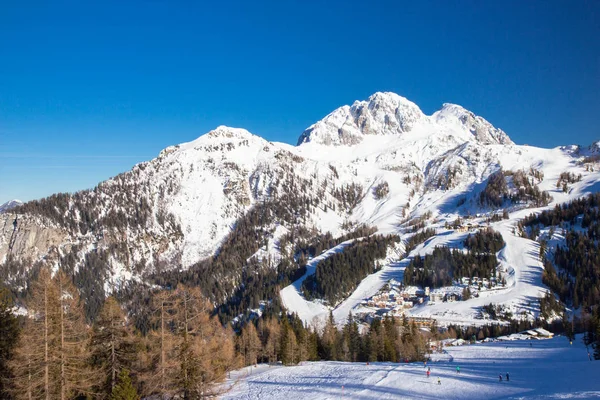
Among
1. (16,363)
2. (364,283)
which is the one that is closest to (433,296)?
(364,283)

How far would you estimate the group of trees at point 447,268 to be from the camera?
Answer: 498 ft

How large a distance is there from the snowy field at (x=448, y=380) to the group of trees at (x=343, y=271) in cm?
9708

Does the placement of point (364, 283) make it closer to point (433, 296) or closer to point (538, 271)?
point (433, 296)

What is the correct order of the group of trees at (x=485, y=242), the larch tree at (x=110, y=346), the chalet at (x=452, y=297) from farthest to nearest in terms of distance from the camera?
the group of trees at (x=485, y=242)
the chalet at (x=452, y=297)
the larch tree at (x=110, y=346)

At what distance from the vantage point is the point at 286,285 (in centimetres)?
17462

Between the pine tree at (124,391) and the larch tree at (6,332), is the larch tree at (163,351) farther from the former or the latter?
the larch tree at (6,332)

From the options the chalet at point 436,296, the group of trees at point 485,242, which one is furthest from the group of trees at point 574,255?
the chalet at point 436,296

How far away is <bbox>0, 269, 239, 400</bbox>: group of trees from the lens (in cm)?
2291

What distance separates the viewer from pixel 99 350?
3117 centimetres

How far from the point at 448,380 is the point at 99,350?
37.2 meters

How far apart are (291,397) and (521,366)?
3196cm

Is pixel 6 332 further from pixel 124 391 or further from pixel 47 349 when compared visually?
pixel 124 391

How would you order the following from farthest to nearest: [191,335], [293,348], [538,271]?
Result: [538,271], [293,348], [191,335]

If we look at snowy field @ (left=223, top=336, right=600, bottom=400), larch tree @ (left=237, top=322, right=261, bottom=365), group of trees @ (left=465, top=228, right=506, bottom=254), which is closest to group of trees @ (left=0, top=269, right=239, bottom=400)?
snowy field @ (left=223, top=336, right=600, bottom=400)
